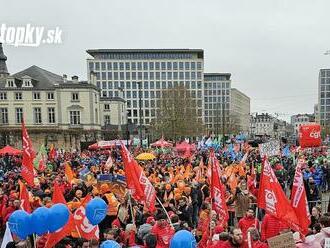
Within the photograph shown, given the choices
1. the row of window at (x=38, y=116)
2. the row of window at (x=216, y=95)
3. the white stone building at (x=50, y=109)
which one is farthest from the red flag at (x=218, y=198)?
the row of window at (x=216, y=95)

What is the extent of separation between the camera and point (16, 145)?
2231 inches

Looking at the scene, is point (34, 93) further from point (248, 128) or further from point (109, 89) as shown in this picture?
point (248, 128)

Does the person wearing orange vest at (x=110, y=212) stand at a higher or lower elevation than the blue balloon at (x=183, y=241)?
lower

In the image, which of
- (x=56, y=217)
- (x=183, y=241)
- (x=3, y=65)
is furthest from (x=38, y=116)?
(x=183, y=241)

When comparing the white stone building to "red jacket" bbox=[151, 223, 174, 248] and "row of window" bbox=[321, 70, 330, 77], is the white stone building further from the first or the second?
"row of window" bbox=[321, 70, 330, 77]

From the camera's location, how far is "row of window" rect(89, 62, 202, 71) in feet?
346

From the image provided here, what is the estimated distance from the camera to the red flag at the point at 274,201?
20.5 feet

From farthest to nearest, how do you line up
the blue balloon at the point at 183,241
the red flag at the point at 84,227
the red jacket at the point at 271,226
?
the red flag at the point at 84,227
the red jacket at the point at 271,226
the blue balloon at the point at 183,241

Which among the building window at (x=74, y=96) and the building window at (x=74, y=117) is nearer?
the building window at (x=74, y=96)

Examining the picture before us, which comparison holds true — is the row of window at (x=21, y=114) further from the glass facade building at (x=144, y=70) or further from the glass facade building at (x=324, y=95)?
the glass facade building at (x=324, y=95)

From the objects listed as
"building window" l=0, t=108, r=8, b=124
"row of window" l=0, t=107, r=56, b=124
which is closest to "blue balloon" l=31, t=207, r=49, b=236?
"row of window" l=0, t=107, r=56, b=124

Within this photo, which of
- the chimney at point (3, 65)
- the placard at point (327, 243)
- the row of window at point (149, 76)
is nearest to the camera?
the placard at point (327, 243)

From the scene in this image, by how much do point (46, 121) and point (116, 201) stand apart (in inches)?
2146

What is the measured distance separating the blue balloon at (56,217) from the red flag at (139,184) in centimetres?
212
